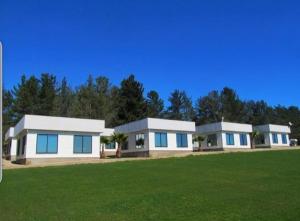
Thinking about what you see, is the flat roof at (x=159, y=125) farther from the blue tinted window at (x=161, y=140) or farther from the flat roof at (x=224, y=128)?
the flat roof at (x=224, y=128)

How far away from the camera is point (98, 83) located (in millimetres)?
71562

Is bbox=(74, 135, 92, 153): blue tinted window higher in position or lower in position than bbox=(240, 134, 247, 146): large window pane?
lower

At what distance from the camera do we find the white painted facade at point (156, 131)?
127 feet

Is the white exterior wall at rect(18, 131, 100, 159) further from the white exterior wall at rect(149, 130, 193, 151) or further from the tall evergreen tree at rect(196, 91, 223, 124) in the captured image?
the tall evergreen tree at rect(196, 91, 223, 124)

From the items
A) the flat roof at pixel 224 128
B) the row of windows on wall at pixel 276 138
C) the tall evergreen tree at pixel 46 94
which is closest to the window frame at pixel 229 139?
the flat roof at pixel 224 128

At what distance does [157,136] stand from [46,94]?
35.5m

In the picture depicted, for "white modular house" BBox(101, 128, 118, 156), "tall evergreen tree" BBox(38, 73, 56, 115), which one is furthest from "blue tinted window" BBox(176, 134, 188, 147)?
"tall evergreen tree" BBox(38, 73, 56, 115)

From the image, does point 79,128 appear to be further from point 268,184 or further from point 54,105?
point 54,105

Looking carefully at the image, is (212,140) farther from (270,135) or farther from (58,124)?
(58,124)

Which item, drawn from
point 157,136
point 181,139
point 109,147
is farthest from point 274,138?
point 109,147

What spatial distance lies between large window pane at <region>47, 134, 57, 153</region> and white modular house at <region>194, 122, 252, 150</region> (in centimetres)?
2462

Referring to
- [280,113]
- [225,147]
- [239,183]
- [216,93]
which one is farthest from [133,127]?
[280,113]

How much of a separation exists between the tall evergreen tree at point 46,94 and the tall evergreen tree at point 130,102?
1276 cm

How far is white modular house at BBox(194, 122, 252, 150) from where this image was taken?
49.0 m
